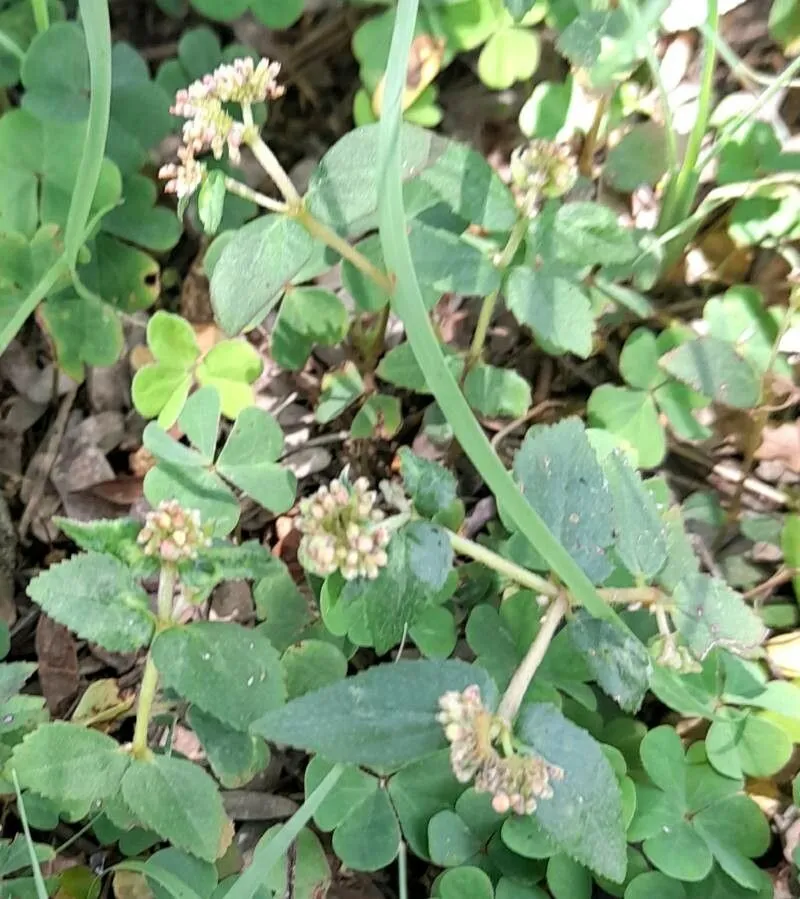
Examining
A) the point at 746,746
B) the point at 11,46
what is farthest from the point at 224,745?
the point at 11,46

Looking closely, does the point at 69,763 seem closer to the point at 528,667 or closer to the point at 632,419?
the point at 528,667

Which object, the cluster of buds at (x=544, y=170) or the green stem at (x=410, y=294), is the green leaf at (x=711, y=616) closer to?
the green stem at (x=410, y=294)

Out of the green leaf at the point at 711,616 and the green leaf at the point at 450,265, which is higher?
the green leaf at the point at 450,265

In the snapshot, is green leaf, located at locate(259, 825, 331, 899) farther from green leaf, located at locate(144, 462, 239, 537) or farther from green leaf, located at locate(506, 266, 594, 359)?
green leaf, located at locate(506, 266, 594, 359)

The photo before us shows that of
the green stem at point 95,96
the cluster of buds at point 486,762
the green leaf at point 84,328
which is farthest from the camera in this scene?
the green leaf at point 84,328

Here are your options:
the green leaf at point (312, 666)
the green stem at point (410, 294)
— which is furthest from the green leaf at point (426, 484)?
the green leaf at point (312, 666)

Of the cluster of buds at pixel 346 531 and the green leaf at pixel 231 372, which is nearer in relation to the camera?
the cluster of buds at pixel 346 531

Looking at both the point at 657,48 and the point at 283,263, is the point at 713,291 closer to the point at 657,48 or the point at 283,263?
the point at 657,48
